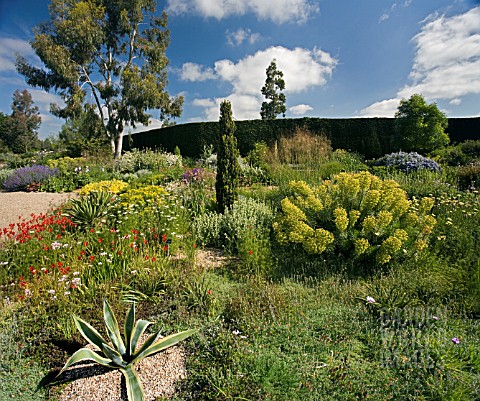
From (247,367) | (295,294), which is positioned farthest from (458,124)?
(247,367)

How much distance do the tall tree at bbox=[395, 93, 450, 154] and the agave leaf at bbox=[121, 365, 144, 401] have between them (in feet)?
46.8

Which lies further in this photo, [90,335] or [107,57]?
[107,57]

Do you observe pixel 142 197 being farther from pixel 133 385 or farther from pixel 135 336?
pixel 133 385

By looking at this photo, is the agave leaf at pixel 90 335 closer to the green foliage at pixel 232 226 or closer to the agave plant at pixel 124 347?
the agave plant at pixel 124 347

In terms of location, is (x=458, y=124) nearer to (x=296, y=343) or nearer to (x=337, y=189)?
(x=337, y=189)

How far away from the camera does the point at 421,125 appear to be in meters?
12.8

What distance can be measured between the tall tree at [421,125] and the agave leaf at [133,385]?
14261 millimetres

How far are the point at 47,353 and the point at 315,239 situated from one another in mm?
2941

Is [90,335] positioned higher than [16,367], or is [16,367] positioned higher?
[90,335]

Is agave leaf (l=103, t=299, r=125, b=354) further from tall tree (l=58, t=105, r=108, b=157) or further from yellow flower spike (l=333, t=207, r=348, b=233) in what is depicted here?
tall tree (l=58, t=105, r=108, b=157)

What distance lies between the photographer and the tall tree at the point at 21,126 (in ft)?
129

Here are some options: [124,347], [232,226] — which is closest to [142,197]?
[232,226]

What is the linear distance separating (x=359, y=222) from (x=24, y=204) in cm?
812

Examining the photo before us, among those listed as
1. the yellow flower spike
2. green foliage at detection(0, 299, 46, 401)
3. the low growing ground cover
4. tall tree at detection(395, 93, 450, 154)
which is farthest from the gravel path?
tall tree at detection(395, 93, 450, 154)
